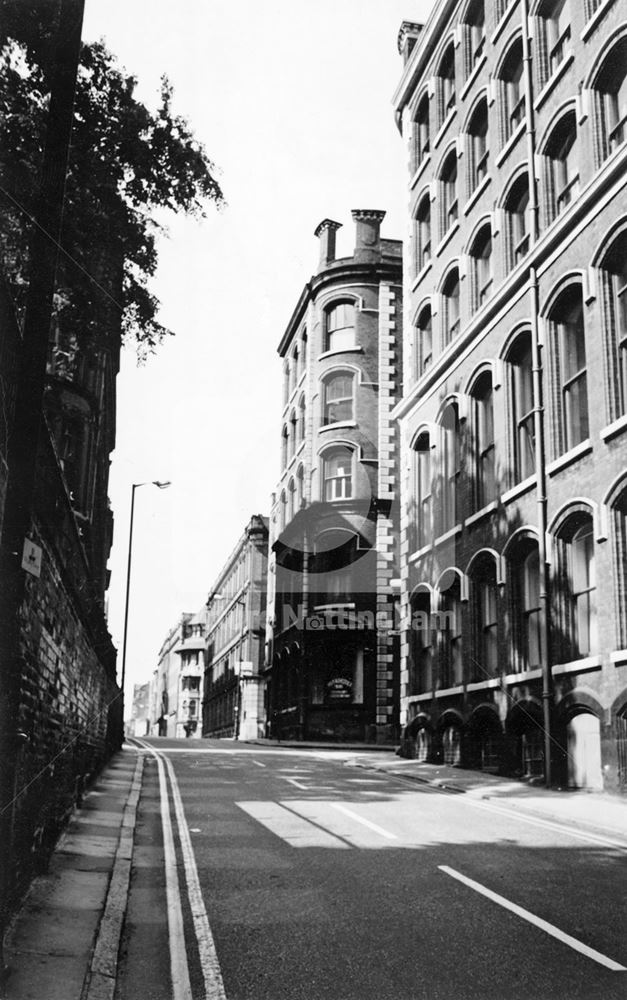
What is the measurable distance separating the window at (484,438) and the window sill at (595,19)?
780 centimetres

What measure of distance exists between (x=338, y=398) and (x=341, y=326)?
3687 millimetres

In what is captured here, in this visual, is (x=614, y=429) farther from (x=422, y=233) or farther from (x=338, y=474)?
(x=338, y=474)

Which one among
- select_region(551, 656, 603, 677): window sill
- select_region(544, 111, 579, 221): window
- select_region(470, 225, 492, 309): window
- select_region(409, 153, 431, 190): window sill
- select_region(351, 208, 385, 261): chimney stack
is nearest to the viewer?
select_region(551, 656, 603, 677): window sill

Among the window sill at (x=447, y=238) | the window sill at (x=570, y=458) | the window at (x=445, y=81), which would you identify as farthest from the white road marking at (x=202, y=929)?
→ the window at (x=445, y=81)

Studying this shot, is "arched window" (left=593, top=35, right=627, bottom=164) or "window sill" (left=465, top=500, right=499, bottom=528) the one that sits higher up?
"arched window" (left=593, top=35, right=627, bottom=164)

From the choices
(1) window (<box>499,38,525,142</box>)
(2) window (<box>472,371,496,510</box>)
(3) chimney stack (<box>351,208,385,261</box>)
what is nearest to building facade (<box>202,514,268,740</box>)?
(3) chimney stack (<box>351,208,385,261</box>)

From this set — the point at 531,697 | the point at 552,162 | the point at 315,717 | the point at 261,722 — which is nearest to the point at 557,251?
the point at 552,162

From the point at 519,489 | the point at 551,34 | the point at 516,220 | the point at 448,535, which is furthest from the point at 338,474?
the point at 551,34

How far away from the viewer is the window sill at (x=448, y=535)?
2522 centimetres

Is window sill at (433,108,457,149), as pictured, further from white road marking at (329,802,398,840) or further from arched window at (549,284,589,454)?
white road marking at (329,802,398,840)

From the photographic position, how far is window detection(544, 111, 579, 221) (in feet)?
69.7

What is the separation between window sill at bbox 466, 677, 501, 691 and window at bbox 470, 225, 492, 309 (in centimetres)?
970

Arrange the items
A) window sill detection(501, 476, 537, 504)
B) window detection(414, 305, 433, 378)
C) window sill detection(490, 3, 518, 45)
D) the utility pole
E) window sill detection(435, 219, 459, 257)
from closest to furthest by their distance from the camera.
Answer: the utility pole, window sill detection(501, 476, 537, 504), window sill detection(490, 3, 518, 45), window sill detection(435, 219, 459, 257), window detection(414, 305, 433, 378)

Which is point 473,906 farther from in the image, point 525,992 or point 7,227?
point 7,227
